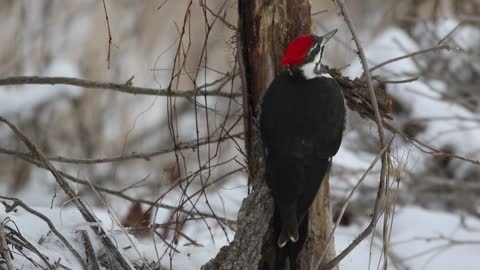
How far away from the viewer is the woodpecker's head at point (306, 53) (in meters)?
3.26

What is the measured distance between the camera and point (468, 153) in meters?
6.29

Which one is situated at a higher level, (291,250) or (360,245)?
(360,245)

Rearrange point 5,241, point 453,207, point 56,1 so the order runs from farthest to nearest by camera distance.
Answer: point 56,1 < point 453,207 < point 5,241

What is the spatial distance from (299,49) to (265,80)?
0.99ft

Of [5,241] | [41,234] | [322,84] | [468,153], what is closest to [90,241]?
[41,234]

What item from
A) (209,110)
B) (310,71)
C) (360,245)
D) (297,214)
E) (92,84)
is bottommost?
(297,214)

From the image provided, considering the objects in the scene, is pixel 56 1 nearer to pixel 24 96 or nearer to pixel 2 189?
pixel 24 96

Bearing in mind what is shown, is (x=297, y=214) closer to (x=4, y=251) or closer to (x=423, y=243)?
(x=4, y=251)

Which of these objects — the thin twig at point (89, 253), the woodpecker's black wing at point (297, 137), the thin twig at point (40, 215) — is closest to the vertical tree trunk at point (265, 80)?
the woodpecker's black wing at point (297, 137)

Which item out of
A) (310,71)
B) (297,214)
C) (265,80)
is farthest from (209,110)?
(297,214)

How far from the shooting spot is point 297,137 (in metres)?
3.27

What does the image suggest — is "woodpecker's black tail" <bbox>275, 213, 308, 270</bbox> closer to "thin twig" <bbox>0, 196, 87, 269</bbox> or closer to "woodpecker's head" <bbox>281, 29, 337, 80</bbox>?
"woodpecker's head" <bbox>281, 29, 337, 80</bbox>

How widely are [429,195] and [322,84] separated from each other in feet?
11.0

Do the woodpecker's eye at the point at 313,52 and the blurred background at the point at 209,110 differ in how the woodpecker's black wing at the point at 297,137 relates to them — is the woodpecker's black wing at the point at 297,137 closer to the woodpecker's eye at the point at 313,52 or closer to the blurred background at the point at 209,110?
the woodpecker's eye at the point at 313,52
